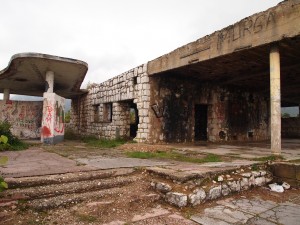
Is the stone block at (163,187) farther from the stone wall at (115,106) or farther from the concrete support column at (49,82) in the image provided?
the concrete support column at (49,82)

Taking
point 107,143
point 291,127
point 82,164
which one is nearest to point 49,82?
point 107,143

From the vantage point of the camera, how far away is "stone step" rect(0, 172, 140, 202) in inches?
117

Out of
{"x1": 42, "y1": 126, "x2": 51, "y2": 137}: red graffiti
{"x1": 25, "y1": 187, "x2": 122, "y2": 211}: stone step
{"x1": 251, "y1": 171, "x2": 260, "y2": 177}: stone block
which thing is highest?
{"x1": 42, "y1": 126, "x2": 51, "y2": 137}: red graffiti

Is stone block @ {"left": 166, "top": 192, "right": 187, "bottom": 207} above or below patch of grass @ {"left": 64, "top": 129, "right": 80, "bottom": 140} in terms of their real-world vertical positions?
below

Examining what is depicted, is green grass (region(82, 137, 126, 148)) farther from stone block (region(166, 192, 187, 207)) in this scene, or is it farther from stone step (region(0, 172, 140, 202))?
stone block (region(166, 192, 187, 207))

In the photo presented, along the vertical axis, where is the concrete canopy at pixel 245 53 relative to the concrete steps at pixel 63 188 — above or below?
above

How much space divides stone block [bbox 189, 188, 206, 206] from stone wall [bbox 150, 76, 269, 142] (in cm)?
599

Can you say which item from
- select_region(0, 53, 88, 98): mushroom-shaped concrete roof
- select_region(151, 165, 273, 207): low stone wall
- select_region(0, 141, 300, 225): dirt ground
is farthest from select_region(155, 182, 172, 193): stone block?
select_region(0, 53, 88, 98): mushroom-shaped concrete roof

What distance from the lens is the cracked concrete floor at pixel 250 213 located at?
3.04 meters

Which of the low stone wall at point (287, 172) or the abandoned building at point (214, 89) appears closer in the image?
the low stone wall at point (287, 172)

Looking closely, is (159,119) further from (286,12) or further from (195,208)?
(195,208)

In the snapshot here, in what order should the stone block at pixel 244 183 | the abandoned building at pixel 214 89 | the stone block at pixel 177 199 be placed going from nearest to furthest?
the stone block at pixel 177 199
the stone block at pixel 244 183
the abandoned building at pixel 214 89

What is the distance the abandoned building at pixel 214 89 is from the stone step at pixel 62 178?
4.11 meters

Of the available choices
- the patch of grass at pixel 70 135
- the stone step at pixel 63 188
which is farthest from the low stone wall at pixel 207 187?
the patch of grass at pixel 70 135
